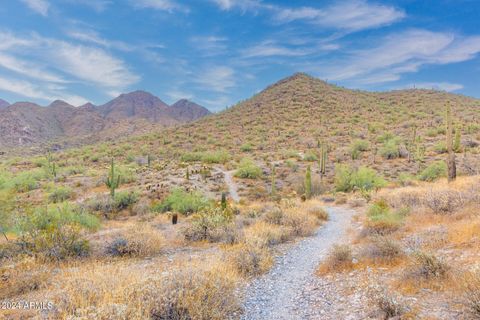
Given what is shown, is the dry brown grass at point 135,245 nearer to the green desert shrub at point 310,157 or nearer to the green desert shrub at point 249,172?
the green desert shrub at point 249,172

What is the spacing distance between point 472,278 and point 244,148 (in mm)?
45532

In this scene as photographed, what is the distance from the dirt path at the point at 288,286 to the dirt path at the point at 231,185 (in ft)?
53.8

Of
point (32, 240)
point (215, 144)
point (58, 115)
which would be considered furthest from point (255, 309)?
point (58, 115)

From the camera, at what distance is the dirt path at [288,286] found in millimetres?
5105

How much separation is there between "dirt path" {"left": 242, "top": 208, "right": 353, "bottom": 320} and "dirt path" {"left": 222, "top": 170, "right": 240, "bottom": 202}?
16.4 metres

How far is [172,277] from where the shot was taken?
4809 millimetres

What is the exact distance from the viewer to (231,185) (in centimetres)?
3216

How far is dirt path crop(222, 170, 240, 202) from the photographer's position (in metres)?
27.6

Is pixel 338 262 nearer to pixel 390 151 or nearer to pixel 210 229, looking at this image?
pixel 210 229

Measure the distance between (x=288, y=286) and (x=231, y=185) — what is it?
2585 cm

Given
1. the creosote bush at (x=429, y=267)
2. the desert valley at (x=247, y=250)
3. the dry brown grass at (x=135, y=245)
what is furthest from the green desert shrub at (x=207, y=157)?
the creosote bush at (x=429, y=267)

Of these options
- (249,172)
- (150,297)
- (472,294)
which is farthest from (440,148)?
(150,297)

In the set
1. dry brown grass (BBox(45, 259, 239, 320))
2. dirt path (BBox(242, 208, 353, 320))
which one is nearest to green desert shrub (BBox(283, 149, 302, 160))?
dirt path (BBox(242, 208, 353, 320))

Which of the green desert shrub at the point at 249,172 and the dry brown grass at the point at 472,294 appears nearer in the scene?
the dry brown grass at the point at 472,294
